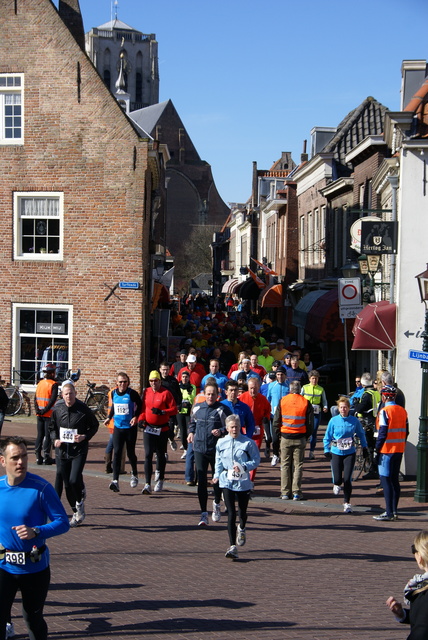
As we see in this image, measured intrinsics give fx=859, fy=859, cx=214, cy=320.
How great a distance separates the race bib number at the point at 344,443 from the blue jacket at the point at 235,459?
8.87 feet

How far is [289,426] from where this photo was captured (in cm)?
1259

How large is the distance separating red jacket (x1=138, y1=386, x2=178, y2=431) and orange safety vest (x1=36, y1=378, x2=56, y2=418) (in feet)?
7.96

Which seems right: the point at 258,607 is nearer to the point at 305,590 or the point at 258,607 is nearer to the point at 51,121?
the point at 305,590

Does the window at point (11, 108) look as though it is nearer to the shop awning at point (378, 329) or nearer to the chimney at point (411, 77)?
the chimney at point (411, 77)

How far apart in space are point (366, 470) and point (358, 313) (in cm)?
382

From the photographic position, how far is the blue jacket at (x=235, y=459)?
9.42 meters

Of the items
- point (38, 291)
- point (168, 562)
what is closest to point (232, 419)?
point (168, 562)

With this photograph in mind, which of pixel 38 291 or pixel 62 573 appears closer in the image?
pixel 62 573

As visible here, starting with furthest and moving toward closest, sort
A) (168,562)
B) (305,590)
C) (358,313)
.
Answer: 1. (358,313)
2. (168,562)
3. (305,590)

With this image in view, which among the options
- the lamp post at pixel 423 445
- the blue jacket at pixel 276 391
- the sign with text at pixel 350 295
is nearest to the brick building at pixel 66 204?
the sign with text at pixel 350 295

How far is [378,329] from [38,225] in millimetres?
9194

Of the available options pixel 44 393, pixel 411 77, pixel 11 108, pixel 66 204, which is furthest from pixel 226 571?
pixel 11 108

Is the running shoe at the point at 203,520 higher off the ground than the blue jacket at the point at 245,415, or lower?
lower

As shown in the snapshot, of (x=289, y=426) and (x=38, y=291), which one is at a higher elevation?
(x=38, y=291)
